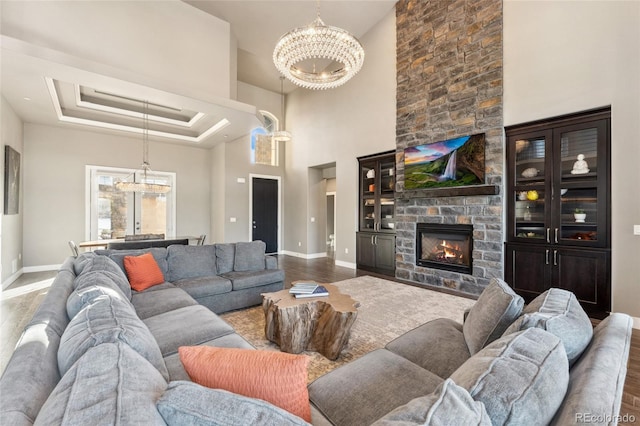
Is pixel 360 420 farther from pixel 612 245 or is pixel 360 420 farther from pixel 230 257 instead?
pixel 612 245

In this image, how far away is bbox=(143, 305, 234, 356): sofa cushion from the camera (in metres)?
1.83

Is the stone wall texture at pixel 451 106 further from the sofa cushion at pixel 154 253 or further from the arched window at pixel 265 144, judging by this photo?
the arched window at pixel 265 144

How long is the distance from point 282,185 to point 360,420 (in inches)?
320

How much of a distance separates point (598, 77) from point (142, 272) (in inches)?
231

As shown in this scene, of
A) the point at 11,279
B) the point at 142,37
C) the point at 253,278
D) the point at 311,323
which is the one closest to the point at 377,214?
the point at 253,278

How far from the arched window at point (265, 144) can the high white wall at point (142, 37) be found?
3.04 m

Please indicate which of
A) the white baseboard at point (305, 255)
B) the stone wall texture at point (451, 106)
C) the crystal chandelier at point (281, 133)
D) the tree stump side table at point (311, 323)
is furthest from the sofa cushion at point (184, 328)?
the white baseboard at point (305, 255)

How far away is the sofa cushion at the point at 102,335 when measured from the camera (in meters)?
1.03

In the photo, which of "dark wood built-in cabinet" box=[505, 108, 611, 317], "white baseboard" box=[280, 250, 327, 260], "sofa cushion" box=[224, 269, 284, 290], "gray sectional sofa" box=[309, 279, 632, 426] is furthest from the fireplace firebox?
"white baseboard" box=[280, 250, 327, 260]

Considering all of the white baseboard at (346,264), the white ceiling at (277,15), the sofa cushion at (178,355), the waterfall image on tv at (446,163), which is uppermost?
the white ceiling at (277,15)

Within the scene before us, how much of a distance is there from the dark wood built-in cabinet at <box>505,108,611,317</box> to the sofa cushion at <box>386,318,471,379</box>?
2.78 meters

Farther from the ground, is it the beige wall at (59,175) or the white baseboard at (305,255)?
the beige wall at (59,175)

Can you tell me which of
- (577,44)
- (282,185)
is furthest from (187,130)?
(577,44)

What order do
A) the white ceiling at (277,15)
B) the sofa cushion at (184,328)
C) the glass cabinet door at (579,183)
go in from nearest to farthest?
the sofa cushion at (184,328), the glass cabinet door at (579,183), the white ceiling at (277,15)
